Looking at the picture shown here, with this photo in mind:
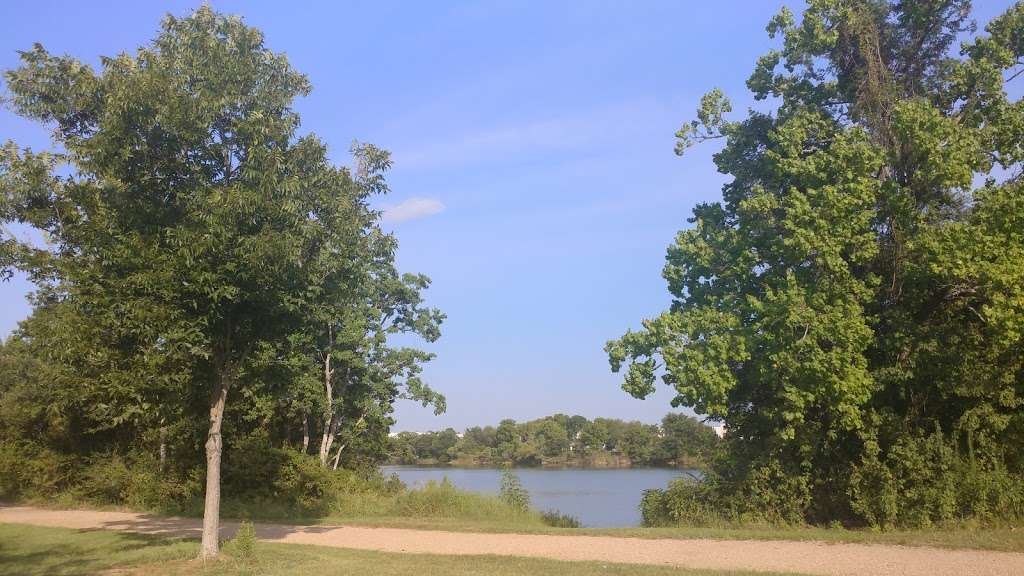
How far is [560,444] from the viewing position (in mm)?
57000

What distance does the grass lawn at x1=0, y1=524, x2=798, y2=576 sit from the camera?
29.9 ft

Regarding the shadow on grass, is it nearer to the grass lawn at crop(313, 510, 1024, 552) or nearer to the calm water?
the grass lawn at crop(313, 510, 1024, 552)

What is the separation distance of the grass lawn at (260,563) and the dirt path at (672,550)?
0.74 meters

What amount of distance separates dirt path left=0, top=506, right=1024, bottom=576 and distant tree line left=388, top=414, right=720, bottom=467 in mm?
31318

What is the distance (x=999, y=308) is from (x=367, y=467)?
19.3 metres

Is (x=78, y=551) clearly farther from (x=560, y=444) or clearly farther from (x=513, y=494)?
(x=560, y=444)

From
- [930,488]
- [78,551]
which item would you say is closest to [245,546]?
[78,551]

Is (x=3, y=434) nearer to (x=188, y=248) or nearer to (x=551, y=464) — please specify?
(x=188, y=248)

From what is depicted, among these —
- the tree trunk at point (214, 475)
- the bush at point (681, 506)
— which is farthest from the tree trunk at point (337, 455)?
the tree trunk at point (214, 475)

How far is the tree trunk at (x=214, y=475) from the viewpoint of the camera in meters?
10.2

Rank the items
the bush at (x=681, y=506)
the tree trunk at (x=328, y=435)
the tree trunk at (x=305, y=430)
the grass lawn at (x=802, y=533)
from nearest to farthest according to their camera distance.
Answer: the grass lawn at (x=802, y=533) < the bush at (x=681, y=506) < the tree trunk at (x=328, y=435) < the tree trunk at (x=305, y=430)

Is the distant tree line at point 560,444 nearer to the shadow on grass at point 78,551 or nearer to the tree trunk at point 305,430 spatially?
the tree trunk at point 305,430

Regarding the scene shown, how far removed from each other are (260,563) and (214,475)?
61.4 inches

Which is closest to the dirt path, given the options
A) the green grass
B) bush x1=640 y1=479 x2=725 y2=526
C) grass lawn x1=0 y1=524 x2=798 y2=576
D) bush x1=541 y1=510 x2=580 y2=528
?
the green grass
